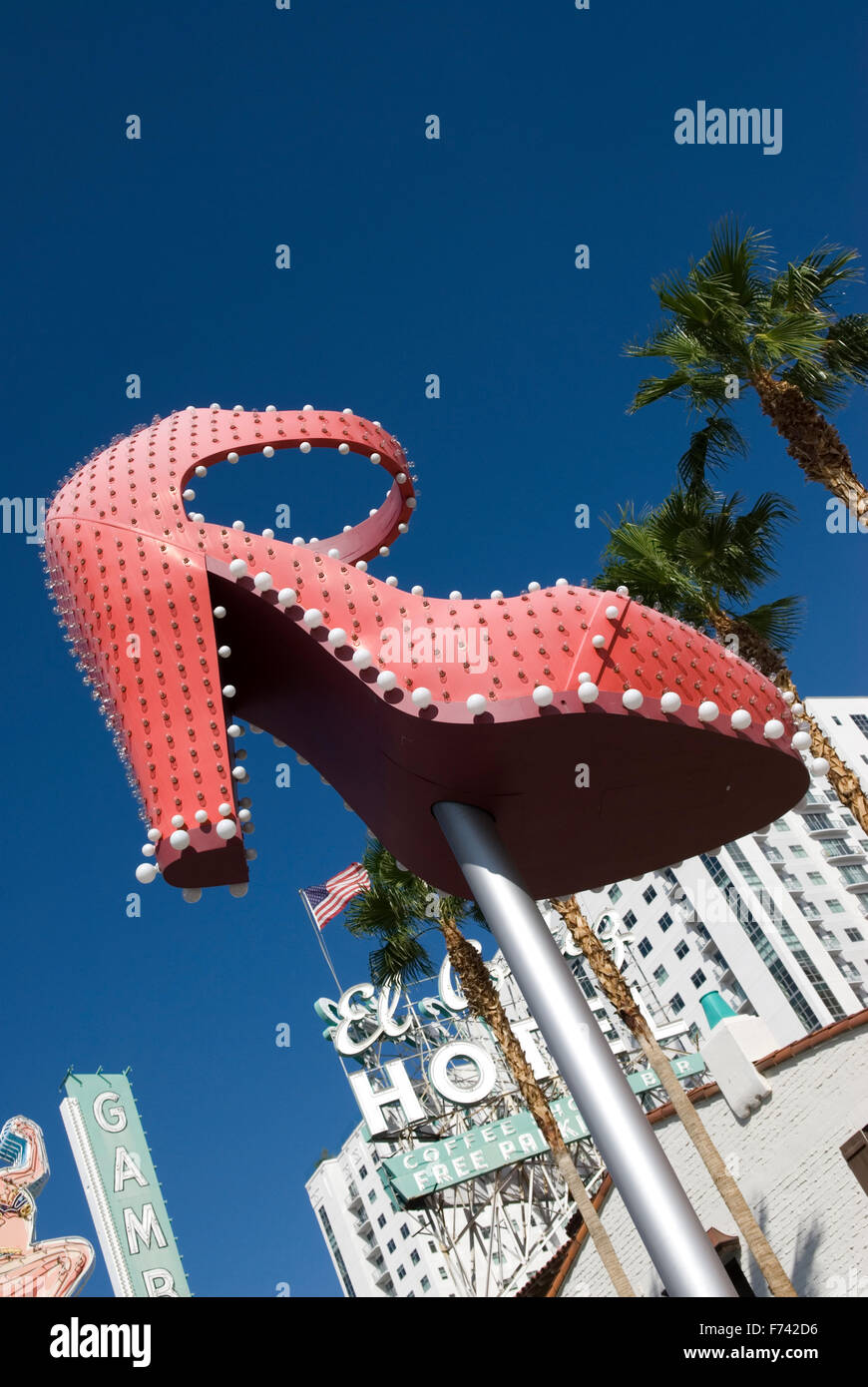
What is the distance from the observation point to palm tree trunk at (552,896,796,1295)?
1126cm

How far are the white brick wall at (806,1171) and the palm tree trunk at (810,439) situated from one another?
7.70m

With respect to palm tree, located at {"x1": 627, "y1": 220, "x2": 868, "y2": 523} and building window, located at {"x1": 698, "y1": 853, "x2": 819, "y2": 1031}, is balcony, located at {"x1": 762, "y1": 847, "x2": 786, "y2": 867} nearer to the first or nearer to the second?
building window, located at {"x1": 698, "y1": 853, "x2": 819, "y2": 1031}

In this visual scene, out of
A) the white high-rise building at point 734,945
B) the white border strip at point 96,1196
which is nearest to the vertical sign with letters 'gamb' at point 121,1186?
the white border strip at point 96,1196

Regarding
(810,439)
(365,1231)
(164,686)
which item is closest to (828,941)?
(365,1231)

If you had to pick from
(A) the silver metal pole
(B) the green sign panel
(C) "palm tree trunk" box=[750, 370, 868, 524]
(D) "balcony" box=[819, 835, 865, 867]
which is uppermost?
(D) "balcony" box=[819, 835, 865, 867]

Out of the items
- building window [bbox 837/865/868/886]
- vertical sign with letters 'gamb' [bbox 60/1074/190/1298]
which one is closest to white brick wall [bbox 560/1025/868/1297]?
vertical sign with letters 'gamb' [bbox 60/1074/190/1298]

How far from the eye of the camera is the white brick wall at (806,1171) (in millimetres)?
13430

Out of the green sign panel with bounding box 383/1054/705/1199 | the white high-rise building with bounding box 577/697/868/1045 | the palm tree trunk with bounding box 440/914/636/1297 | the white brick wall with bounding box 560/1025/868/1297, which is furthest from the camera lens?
the white high-rise building with bounding box 577/697/868/1045

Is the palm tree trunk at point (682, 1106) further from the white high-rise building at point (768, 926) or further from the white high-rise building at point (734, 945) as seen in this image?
the white high-rise building at point (768, 926)

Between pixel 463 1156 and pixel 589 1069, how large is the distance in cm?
2654

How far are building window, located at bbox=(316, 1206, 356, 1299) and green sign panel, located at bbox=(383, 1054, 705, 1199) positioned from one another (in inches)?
1956

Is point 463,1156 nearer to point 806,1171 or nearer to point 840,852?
point 806,1171

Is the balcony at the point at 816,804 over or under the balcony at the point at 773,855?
over
